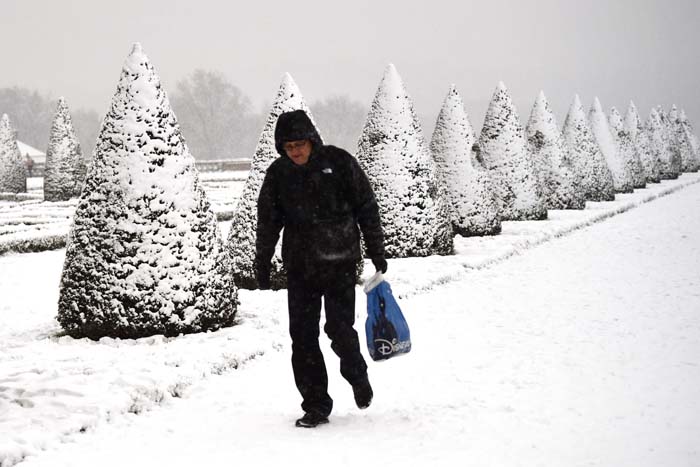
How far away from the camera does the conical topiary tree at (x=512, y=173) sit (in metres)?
19.9

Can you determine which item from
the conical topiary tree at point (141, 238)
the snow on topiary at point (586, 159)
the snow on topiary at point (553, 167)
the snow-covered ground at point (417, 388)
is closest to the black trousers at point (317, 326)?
the snow-covered ground at point (417, 388)

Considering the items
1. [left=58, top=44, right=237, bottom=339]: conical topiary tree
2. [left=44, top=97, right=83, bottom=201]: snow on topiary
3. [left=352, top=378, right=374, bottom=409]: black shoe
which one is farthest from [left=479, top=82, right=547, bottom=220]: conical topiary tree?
[left=44, top=97, right=83, bottom=201]: snow on topiary

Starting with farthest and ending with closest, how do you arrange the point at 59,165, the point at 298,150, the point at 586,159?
the point at 59,165 < the point at 586,159 < the point at 298,150

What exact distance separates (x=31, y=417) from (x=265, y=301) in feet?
15.2

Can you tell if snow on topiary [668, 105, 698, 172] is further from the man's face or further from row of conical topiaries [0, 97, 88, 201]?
the man's face

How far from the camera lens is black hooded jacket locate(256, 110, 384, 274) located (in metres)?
4.42

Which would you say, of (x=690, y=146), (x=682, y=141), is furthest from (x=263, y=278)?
(x=690, y=146)

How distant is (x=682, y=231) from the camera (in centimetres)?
1623

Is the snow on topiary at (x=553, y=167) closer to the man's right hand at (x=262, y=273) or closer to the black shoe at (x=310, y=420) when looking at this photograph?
the man's right hand at (x=262, y=273)

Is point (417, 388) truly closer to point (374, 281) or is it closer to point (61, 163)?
point (374, 281)

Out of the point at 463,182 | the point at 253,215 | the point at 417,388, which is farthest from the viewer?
the point at 463,182

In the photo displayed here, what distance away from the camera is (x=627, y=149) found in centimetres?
3155

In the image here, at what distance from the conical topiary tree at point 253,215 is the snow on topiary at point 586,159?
16.4 meters

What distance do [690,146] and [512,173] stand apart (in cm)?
3314
